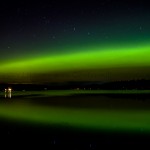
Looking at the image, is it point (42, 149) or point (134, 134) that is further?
point (134, 134)

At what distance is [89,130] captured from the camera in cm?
1347

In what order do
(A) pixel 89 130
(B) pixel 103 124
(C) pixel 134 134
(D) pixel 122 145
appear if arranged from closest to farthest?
1. (D) pixel 122 145
2. (C) pixel 134 134
3. (A) pixel 89 130
4. (B) pixel 103 124

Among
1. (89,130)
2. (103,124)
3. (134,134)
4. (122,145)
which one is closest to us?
(122,145)

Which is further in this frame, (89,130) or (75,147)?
(89,130)

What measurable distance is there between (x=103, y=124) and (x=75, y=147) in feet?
19.5

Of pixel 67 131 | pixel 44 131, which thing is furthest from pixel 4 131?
pixel 67 131

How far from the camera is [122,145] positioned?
32.9 ft

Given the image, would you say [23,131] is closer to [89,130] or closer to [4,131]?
[4,131]

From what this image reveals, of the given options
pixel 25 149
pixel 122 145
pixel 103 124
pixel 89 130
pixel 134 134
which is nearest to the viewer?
pixel 25 149

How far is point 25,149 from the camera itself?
9258mm

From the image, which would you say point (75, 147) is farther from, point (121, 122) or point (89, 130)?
point (121, 122)

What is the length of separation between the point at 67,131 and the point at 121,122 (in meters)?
3.93

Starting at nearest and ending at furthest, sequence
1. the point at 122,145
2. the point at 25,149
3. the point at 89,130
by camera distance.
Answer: the point at 25,149, the point at 122,145, the point at 89,130

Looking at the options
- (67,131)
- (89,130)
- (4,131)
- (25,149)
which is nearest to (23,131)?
(4,131)
